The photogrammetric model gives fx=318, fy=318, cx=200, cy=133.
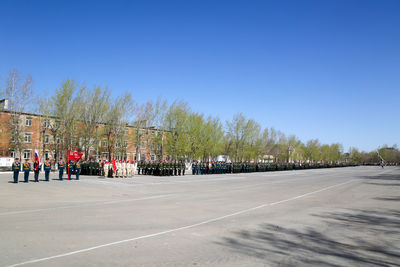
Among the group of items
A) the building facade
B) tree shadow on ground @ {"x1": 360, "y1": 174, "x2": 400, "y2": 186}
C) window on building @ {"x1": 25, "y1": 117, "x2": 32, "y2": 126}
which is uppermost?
window on building @ {"x1": 25, "y1": 117, "x2": 32, "y2": 126}

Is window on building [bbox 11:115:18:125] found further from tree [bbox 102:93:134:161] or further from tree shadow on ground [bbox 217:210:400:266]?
tree shadow on ground [bbox 217:210:400:266]

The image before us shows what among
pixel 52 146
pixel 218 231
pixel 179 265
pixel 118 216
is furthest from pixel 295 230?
pixel 52 146

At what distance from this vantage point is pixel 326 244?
279 inches

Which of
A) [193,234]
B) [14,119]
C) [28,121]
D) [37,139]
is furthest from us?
[37,139]

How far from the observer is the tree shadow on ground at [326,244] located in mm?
5941

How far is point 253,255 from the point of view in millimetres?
6117

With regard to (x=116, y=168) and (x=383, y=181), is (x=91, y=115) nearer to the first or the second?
(x=116, y=168)

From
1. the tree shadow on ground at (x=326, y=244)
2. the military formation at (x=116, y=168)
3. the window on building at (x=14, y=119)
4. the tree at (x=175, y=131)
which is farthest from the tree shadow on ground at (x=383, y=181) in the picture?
the window on building at (x=14, y=119)

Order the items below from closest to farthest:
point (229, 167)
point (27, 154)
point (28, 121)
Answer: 1. point (229, 167)
2. point (27, 154)
3. point (28, 121)

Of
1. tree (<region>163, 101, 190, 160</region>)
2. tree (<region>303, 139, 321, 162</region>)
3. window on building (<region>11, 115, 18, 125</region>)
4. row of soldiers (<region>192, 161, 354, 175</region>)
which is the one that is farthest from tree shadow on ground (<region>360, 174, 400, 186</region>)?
tree (<region>303, 139, 321, 162</region>)

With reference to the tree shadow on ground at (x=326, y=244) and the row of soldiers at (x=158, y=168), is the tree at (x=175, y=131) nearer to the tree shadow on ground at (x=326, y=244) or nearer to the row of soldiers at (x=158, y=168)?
the row of soldiers at (x=158, y=168)

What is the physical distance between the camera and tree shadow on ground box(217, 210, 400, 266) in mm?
5941

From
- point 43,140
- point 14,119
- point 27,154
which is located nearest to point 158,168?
point 43,140

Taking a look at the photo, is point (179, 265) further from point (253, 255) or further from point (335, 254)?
point (335, 254)
